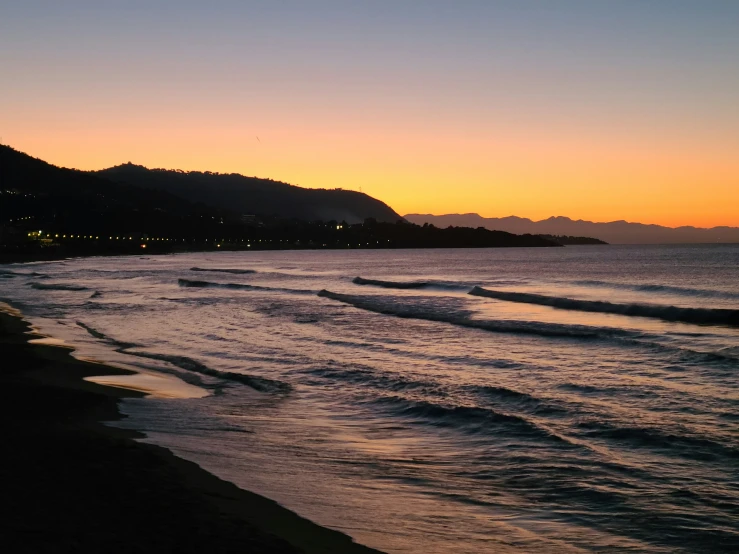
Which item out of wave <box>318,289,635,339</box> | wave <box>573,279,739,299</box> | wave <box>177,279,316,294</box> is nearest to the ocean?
wave <box>318,289,635,339</box>

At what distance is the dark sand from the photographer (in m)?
6.19

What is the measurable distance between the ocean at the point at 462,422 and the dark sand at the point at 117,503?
0.44 metres

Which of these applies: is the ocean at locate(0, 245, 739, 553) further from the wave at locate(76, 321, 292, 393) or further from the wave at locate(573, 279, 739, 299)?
the wave at locate(573, 279, 739, 299)

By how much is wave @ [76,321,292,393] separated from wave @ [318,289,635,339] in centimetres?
1206

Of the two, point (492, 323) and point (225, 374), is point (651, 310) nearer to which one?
point (492, 323)

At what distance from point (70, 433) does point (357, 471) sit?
4312mm

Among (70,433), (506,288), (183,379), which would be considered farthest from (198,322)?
(506,288)

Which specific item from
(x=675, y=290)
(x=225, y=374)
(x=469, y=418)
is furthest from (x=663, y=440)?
(x=675, y=290)

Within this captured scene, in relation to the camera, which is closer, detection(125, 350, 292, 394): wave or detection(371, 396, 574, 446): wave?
detection(371, 396, 574, 446): wave

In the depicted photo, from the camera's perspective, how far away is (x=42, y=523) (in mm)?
6410

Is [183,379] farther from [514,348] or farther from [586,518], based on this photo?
[586,518]

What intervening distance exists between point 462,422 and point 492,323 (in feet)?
56.7

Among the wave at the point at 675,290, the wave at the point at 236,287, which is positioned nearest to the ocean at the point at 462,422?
the wave at the point at 675,290

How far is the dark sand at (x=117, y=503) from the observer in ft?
20.3
